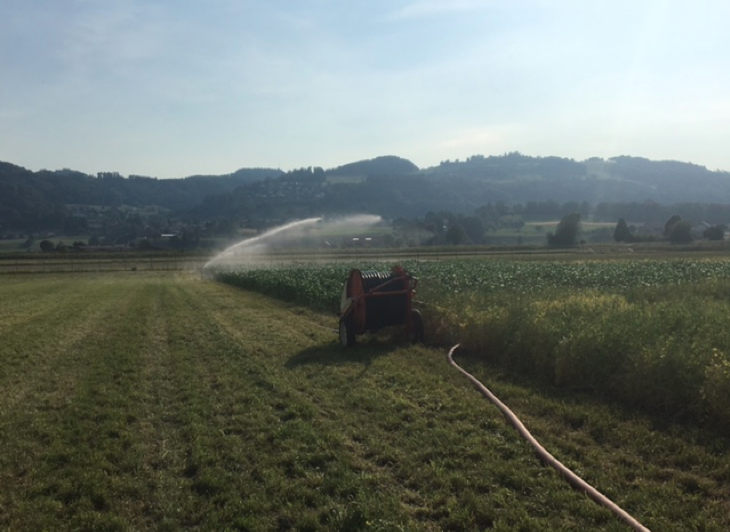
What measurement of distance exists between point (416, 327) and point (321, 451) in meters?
7.28

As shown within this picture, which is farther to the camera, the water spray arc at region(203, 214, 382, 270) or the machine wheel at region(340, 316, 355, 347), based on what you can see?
the water spray arc at region(203, 214, 382, 270)

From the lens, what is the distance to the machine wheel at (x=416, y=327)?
13.2 meters

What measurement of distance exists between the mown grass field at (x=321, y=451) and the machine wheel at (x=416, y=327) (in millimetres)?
1745

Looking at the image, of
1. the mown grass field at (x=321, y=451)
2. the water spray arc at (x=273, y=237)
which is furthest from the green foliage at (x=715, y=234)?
the mown grass field at (x=321, y=451)

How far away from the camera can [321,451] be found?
6.21 meters

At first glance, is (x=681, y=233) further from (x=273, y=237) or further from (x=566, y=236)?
(x=273, y=237)

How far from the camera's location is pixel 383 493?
16.9 ft

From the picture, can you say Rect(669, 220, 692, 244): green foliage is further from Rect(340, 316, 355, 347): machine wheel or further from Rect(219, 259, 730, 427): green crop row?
Rect(340, 316, 355, 347): machine wheel

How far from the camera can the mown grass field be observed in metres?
4.79

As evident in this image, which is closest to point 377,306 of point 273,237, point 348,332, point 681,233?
point 348,332

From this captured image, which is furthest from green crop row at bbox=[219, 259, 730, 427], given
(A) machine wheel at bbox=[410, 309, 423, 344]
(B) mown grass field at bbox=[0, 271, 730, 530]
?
(B) mown grass field at bbox=[0, 271, 730, 530]

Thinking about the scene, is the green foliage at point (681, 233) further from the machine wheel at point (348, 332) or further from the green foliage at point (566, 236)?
the machine wheel at point (348, 332)

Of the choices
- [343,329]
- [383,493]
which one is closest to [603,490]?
[383,493]

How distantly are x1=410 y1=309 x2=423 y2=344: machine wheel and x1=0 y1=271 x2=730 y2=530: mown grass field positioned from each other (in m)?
1.74
